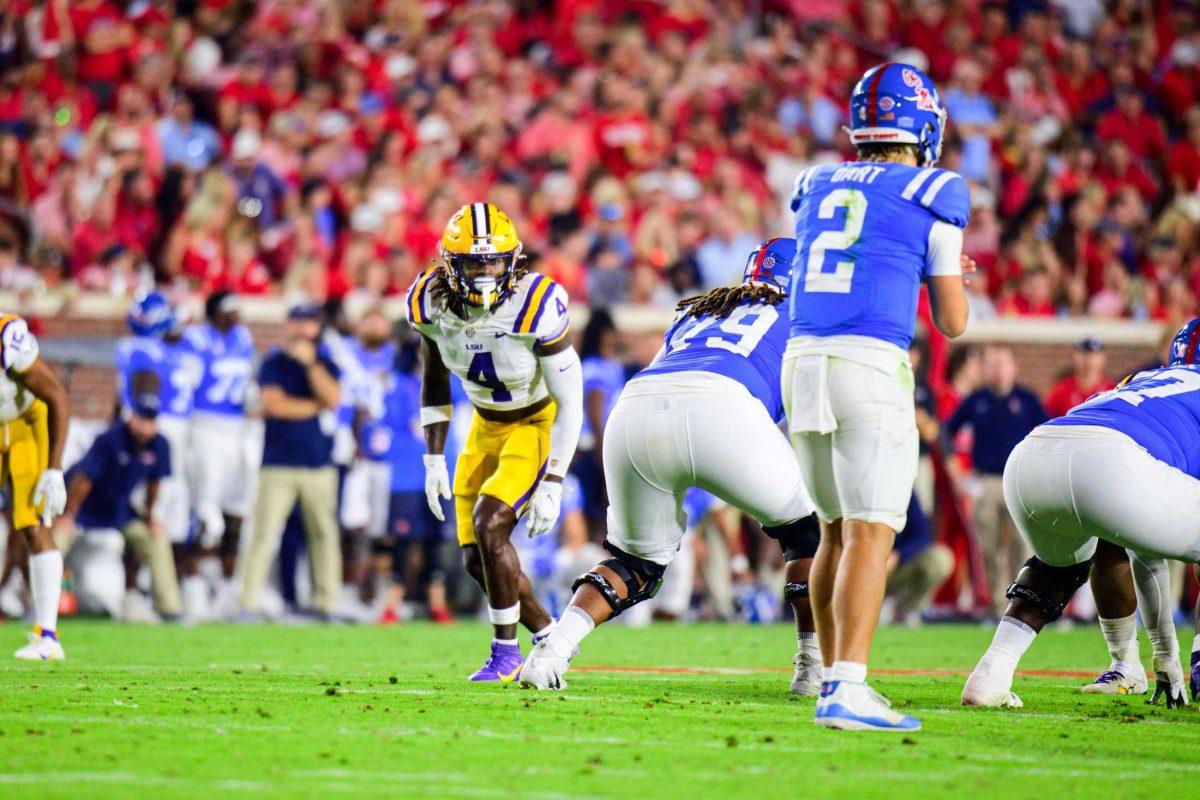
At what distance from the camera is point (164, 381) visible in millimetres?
13703

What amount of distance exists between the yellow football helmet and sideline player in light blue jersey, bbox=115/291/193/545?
6231mm

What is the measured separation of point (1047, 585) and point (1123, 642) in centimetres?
82

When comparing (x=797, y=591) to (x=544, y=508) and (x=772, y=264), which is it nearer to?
(x=544, y=508)

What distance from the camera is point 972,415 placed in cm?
1422

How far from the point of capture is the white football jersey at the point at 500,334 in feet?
25.8

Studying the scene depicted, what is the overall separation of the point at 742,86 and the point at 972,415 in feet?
19.8

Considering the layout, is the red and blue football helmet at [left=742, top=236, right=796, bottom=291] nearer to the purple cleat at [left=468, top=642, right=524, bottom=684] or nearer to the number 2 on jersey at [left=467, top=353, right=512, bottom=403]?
the number 2 on jersey at [left=467, top=353, right=512, bottom=403]

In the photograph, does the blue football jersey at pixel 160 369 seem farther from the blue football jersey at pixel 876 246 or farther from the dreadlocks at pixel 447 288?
the blue football jersey at pixel 876 246

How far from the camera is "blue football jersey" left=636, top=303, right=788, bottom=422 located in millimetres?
7012

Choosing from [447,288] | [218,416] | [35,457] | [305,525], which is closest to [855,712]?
[447,288]

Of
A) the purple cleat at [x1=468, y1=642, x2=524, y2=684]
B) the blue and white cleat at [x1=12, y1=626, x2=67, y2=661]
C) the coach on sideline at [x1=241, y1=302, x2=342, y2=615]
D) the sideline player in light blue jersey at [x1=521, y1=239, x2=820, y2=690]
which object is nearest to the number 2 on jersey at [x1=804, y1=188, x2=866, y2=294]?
the sideline player in light blue jersey at [x1=521, y1=239, x2=820, y2=690]

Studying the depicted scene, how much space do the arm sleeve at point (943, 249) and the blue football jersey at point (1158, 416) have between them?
3.88ft

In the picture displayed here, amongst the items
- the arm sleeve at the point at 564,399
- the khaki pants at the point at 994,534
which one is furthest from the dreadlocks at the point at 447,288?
the khaki pants at the point at 994,534

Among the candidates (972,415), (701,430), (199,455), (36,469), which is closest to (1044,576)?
(701,430)
